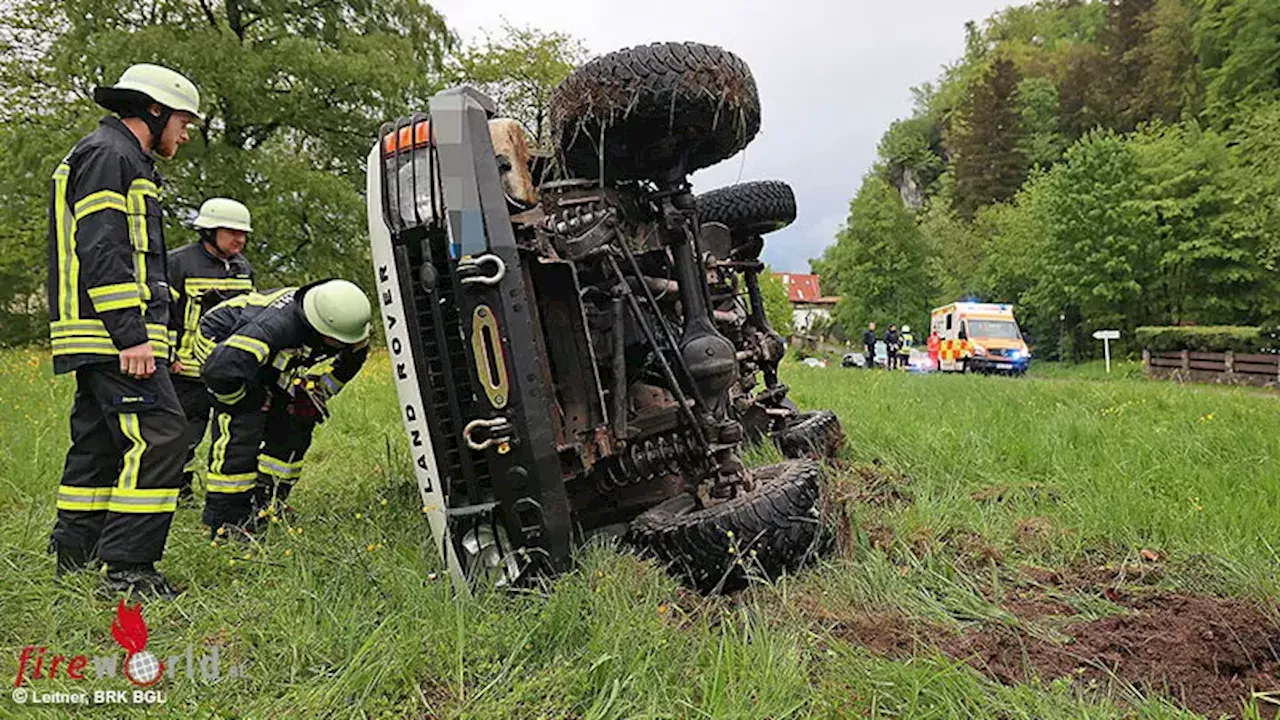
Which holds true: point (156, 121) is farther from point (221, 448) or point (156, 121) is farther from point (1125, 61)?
point (1125, 61)

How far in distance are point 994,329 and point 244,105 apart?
18756mm

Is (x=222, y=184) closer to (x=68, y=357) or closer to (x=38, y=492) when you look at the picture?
(x=38, y=492)

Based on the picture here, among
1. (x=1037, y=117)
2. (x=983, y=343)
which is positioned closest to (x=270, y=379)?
(x=983, y=343)

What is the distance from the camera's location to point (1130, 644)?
216 cm

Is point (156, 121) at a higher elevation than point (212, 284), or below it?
higher

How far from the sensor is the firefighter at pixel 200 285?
389 centimetres

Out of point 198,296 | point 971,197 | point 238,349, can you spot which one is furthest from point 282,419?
point 971,197

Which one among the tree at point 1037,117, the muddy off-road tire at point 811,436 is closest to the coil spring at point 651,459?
the muddy off-road tire at point 811,436

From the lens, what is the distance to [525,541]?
2.41m

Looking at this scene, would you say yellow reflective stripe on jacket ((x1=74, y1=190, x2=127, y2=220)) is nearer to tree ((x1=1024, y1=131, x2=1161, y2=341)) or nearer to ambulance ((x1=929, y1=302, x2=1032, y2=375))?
ambulance ((x1=929, y1=302, x2=1032, y2=375))

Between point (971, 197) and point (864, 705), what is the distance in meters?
51.0

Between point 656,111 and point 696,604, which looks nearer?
point 696,604

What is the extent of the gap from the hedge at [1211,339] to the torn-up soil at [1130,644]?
18.9m

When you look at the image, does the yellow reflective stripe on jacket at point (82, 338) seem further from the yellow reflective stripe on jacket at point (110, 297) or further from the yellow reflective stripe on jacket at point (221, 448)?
the yellow reflective stripe on jacket at point (221, 448)
